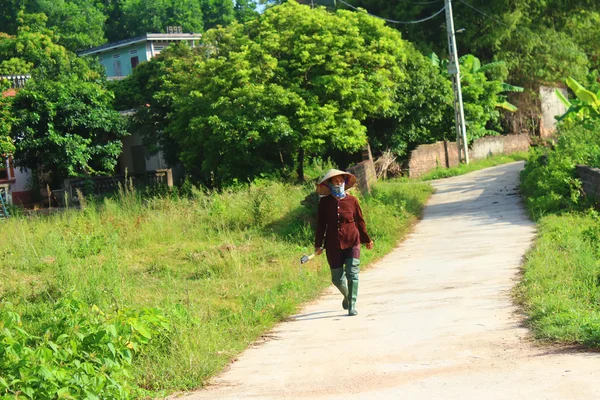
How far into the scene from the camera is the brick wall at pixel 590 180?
17594 mm

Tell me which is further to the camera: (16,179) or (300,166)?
(16,179)

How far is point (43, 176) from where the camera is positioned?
37.2m

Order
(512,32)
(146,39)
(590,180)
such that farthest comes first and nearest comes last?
(146,39), (512,32), (590,180)

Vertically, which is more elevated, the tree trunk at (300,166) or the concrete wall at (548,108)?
the concrete wall at (548,108)

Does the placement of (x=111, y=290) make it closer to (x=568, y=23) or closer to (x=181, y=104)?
(x=181, y=104)

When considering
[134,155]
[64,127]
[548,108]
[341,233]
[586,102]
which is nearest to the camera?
[341,233]

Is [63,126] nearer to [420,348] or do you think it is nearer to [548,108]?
[420,348]

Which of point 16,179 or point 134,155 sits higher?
point 134,155

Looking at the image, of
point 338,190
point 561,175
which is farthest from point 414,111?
point 338,190

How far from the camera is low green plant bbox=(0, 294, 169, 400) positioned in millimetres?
6262

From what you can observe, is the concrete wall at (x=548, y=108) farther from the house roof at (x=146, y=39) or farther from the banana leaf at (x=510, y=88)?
the house roof at (x=146, y=39)

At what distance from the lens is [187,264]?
50.0 feet

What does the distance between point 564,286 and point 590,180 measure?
340 inches

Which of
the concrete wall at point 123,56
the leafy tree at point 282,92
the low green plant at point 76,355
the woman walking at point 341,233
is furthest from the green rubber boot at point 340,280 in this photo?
the concrete wall at point 123,56
